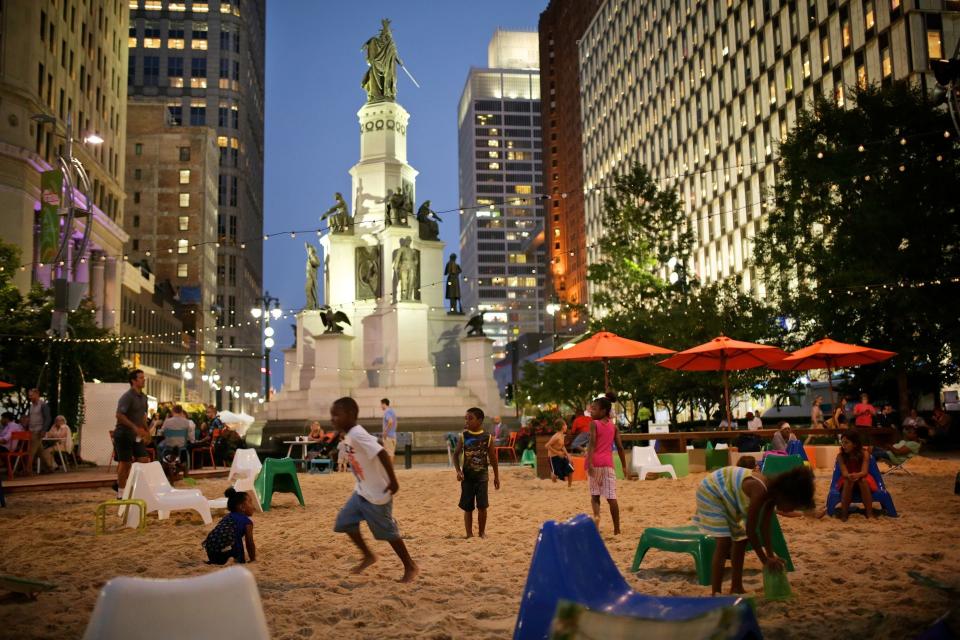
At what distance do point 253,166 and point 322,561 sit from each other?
5701 inches

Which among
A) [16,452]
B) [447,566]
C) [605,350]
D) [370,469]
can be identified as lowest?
[447,566]

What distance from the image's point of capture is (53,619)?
6.57 metres

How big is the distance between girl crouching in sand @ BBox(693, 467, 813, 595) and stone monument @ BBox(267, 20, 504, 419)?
2515cm

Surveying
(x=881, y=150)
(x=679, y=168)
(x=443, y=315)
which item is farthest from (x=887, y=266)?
(x=679, y=168)

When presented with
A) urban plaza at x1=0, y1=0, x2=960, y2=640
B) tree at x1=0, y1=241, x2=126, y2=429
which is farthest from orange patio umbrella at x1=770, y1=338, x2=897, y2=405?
tree at x1=0, y1=241, x2=126, y2=429

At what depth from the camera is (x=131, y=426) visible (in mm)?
13156

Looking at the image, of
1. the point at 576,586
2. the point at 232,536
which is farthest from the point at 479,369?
the point at 576,586

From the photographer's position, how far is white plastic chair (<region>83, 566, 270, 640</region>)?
3.31 metres

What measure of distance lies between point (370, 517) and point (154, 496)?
5554 mm

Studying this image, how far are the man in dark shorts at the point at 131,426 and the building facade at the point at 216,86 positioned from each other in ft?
380

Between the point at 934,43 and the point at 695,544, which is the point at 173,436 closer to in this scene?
the point at 695,544

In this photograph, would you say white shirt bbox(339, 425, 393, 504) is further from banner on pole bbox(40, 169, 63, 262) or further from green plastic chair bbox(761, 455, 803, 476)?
banner on pole bbox(40, 169, 63, 262)

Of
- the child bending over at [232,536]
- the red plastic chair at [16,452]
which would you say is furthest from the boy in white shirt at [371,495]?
the red plastic chair at [16,452]

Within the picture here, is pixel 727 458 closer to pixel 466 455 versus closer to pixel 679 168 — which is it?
pixel 466 455
